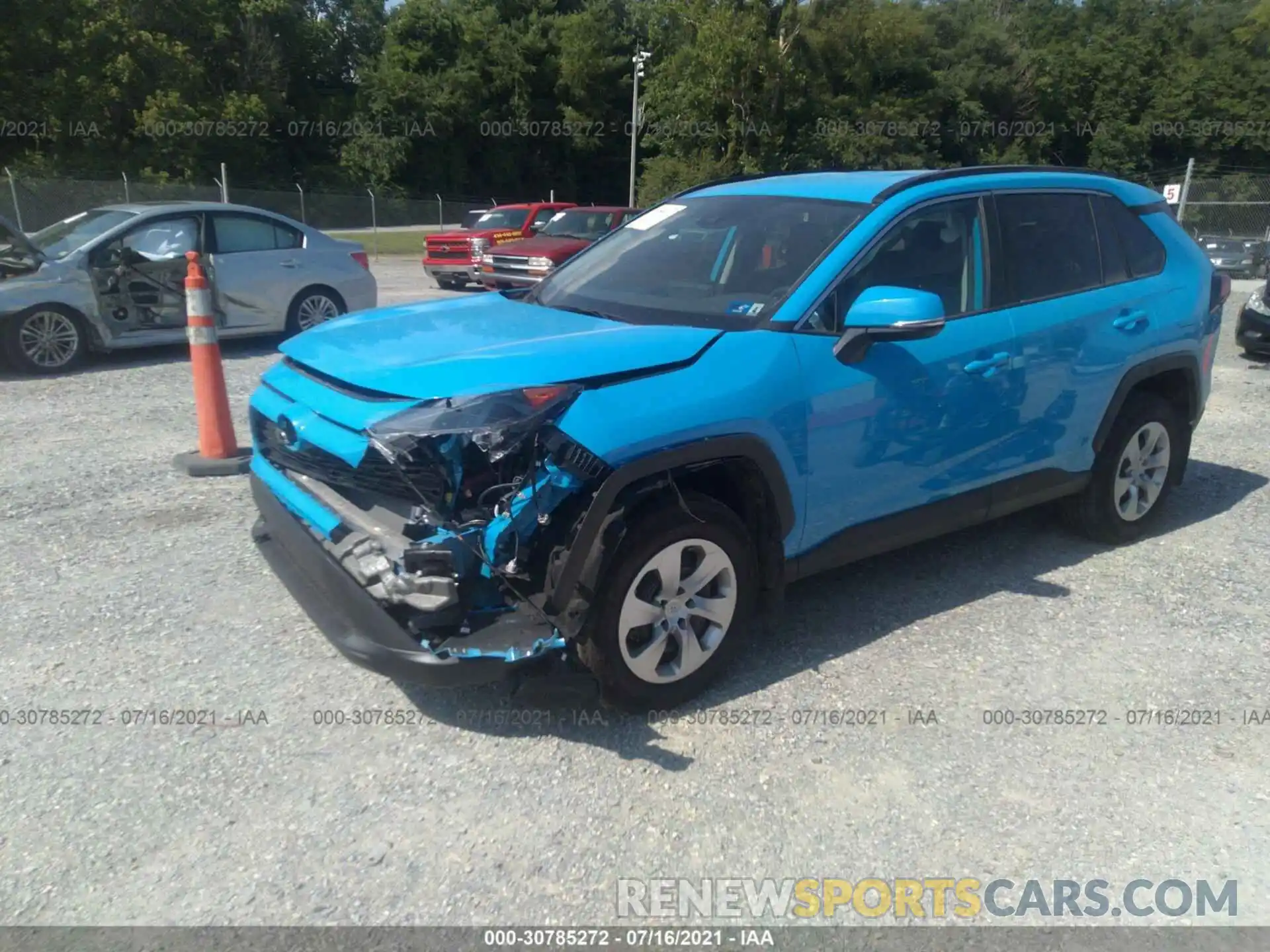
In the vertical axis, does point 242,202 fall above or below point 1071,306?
below

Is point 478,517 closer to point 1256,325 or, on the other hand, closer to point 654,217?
point 654,217

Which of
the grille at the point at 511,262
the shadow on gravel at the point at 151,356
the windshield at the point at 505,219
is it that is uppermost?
the windshield at the point at 505,219

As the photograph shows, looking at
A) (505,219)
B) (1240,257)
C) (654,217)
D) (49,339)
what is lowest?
(1240,257)

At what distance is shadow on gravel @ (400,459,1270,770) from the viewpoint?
3.53 meters

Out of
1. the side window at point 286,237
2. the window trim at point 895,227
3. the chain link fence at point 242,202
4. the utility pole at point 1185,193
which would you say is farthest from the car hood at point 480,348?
the utility pole at point 1185,193

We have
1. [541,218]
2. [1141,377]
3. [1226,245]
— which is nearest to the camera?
[1141,377]

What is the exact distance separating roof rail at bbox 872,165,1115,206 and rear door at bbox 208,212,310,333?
7364 mm

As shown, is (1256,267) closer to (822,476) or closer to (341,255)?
(341,255)

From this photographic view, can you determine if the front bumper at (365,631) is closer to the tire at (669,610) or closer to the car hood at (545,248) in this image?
the tire at (669,610)

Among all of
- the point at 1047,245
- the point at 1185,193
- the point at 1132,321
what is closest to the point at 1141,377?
the point at 1132,321

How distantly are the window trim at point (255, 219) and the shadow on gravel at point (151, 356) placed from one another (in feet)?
3.14

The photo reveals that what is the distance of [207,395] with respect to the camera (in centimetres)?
606

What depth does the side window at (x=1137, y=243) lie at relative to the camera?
5.16m

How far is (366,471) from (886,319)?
1894 millimetres
